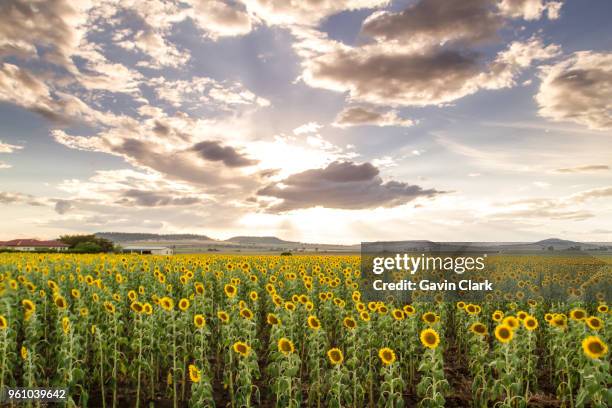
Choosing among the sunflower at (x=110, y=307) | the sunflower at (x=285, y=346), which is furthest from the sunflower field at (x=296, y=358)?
the sunflower at (x=110, y=307)

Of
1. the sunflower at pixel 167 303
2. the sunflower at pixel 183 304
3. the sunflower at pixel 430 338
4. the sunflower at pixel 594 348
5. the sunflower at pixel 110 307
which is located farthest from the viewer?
the sunflower at pixel 183 304

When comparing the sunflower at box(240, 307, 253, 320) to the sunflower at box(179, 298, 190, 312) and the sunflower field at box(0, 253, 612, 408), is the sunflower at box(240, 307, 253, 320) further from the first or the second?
the sunflower at box(179, 298, 190, 312)

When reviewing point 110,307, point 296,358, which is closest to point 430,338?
point 296,358

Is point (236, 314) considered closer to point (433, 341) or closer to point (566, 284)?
point (433, 341)

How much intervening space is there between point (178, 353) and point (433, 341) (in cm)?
736

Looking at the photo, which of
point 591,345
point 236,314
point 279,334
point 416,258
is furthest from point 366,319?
point 416,258

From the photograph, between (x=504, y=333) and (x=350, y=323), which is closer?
(x=504, y=333)

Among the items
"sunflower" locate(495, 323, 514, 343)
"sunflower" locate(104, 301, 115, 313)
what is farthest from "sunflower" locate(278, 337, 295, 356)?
"sunflower" locate(104, 301, 115, 313)

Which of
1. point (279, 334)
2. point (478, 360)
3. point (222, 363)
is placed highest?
point (279, 334)

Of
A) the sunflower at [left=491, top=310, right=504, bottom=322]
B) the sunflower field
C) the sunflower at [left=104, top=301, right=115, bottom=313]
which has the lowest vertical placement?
the sunflower field

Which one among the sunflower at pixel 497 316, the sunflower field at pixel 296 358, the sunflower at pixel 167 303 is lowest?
the sunflower field at pixel 296 358

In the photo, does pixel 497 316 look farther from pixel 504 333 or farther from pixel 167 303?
pixel 167 303

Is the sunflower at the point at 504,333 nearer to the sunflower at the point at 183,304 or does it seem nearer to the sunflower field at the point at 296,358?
the sunflower field at the point at 296,358

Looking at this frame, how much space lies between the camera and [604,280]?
20.4 metres
